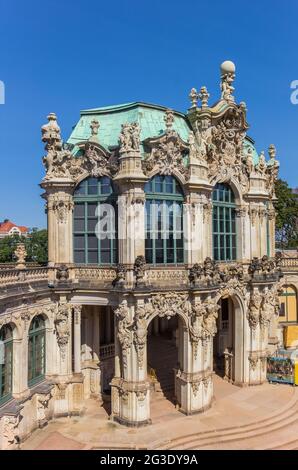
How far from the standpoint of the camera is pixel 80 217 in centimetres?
2156

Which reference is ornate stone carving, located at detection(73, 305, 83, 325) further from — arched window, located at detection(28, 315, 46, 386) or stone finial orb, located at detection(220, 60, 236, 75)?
stone finial orb, located at detection(220, 60, 236, 75)

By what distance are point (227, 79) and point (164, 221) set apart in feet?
36.8

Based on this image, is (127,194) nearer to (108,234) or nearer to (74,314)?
(108,234)

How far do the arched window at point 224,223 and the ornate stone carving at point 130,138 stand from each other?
6.43 metres

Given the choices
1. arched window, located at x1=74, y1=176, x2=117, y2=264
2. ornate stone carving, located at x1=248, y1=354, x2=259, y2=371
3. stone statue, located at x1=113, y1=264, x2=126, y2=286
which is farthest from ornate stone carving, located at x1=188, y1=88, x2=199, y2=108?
ornate stone carving, located at x1=248, y1=354, x2=259, y2=371

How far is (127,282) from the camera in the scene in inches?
760

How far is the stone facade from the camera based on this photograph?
19219 millimetres

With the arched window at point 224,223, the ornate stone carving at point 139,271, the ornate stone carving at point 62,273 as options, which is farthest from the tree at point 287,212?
the ornate stone carving at point 62,273

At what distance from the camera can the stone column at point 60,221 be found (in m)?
21.0

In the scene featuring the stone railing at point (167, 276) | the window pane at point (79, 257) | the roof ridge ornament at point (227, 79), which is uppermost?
the roof ridge ornament at point (227, 79)

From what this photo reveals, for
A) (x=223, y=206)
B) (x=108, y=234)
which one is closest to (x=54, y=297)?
(x=108, y=234)

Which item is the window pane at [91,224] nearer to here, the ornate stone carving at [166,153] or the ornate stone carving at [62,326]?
the ornate stone carving at [166,153]

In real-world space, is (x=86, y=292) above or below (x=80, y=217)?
below
